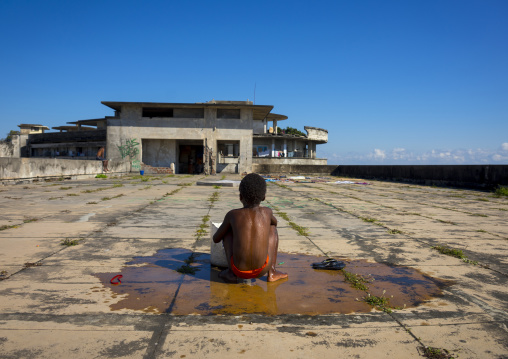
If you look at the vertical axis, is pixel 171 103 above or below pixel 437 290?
above

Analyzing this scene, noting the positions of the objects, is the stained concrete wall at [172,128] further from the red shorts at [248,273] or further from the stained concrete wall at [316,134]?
the red shorts at [248,273]

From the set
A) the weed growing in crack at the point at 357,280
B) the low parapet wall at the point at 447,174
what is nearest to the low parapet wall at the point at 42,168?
the weed growing in crack at the point at 357,280

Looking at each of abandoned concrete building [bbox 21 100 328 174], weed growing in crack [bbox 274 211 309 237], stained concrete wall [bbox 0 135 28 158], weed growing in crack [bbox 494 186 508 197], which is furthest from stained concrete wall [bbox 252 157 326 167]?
stained concrete wall [bbox 0 135 28 158]

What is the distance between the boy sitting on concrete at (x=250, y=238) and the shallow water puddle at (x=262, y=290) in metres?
0.12

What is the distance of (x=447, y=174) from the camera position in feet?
55.8

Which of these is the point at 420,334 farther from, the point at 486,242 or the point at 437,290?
the point at 486,242

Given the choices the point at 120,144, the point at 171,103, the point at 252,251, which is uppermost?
the point at 171,103

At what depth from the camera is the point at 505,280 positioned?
3.17 metres

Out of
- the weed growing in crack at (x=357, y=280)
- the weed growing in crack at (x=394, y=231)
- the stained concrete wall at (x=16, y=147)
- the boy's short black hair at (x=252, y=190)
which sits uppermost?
the stained concrete wall at (x=16, y=147)

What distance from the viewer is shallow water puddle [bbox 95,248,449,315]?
2.53 meters

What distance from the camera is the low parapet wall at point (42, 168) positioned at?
1308 cm

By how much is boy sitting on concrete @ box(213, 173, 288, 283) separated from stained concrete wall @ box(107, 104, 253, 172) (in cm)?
2650

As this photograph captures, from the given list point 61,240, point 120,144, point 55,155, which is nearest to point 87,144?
point 55,155

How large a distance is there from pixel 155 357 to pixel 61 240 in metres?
3.24
